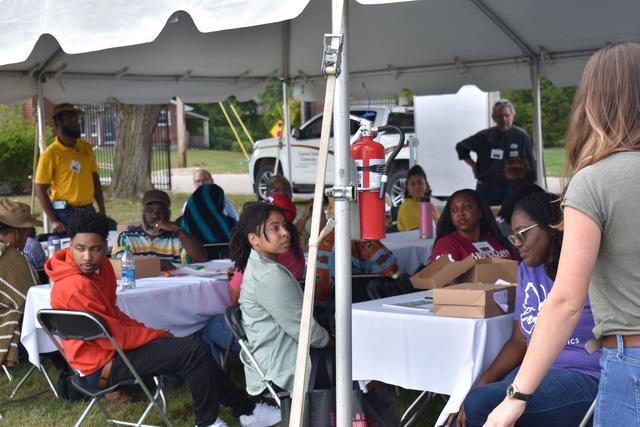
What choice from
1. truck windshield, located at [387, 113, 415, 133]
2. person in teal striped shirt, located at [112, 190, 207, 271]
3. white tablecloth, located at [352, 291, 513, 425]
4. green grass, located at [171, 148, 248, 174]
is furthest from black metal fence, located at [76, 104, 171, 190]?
white tablecloth, located at [352, 291, 513, 425]

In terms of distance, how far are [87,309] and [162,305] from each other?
647 millimetres

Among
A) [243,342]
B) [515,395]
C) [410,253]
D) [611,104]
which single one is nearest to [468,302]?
[243,342]

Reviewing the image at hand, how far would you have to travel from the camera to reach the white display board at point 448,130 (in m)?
14.1

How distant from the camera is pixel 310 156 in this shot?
15.8 meters

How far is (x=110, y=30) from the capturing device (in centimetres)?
400

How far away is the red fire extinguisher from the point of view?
3.15 meters

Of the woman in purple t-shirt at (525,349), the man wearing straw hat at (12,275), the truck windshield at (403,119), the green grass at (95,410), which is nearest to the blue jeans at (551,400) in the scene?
the woman in purple t-shirt at (525,349)

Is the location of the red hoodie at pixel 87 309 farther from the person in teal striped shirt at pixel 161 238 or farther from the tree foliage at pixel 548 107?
the tree foliage at pixel 548 107

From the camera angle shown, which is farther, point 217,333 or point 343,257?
point 217,333

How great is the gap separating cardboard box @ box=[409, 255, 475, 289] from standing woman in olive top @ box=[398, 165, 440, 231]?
10.7 feet

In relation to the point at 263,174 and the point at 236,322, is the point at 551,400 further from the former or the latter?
the point at 263,174

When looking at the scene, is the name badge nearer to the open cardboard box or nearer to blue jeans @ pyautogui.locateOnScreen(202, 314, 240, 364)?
the open cardboard box

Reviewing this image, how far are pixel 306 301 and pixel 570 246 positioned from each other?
1047 millimetres

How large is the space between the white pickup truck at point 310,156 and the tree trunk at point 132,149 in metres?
2.03
